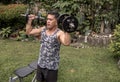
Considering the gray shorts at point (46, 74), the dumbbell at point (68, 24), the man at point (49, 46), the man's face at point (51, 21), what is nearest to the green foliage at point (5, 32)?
the man at point (49, 46)

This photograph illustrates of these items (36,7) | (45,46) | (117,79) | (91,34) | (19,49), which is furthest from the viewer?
(36,7)

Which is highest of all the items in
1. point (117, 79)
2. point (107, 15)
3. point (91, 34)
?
point (107, 15)

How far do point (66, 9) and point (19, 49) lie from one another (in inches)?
101

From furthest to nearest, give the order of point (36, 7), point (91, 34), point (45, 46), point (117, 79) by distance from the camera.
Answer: point (36, 7), point (91, 34), point (117, 79), point (45, 46)

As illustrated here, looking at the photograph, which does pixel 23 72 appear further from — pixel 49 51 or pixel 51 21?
pixel 51 21

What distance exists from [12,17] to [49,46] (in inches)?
220

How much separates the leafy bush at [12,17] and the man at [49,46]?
515 centimetres

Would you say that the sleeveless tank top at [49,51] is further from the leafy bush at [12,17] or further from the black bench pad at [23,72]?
the leafy bush at [12,17]

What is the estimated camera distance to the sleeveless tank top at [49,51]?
190 inches

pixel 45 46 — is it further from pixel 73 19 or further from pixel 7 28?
pixel 7 28

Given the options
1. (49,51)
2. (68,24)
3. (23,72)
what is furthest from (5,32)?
(68,24)

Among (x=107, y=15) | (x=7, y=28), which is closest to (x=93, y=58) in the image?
(x=107, y=15)

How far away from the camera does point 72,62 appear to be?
8016 mm

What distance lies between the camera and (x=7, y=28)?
1014 centimetres
